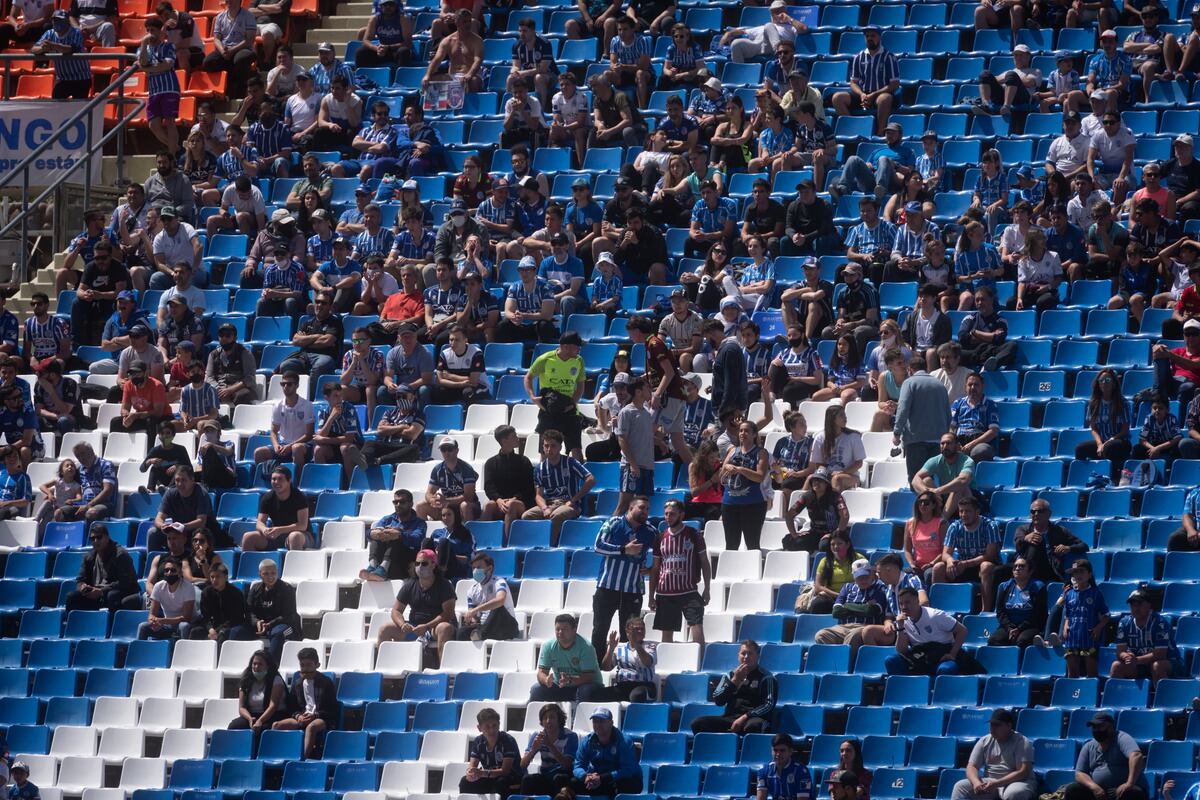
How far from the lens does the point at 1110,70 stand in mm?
23500

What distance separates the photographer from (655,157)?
78.1 feet

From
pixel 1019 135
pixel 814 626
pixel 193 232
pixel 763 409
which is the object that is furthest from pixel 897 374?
pixel 193 232

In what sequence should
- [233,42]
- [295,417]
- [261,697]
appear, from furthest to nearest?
[233,42], [295,417], [261,697]

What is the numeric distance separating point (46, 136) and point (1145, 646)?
13.9 meters

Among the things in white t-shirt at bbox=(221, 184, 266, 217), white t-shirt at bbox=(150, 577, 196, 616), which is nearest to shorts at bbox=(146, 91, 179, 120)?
white t-shirt at bbox=(221, 184, 266, 217)

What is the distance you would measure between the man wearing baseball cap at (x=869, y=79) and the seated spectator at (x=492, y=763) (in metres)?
8.75

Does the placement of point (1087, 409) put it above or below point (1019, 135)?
below

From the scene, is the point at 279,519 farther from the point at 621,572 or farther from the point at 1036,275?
the point at 1036,275

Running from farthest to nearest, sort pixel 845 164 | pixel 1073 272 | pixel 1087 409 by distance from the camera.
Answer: pixel 845 164
pixel 1073 272
pixel 1087 409

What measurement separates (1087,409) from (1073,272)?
74.2 inches

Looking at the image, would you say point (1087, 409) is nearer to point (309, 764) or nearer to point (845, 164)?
point (845, 164)

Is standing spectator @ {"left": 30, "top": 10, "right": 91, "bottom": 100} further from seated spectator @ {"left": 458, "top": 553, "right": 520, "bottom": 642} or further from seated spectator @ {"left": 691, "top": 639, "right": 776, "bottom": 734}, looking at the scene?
seated spectator @ {"left": 691, "top": 639, "right": 776, "bottom": 734}

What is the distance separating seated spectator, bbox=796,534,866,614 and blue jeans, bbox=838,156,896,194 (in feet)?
16.9

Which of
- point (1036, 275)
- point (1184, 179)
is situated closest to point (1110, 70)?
point (1184, 179)
